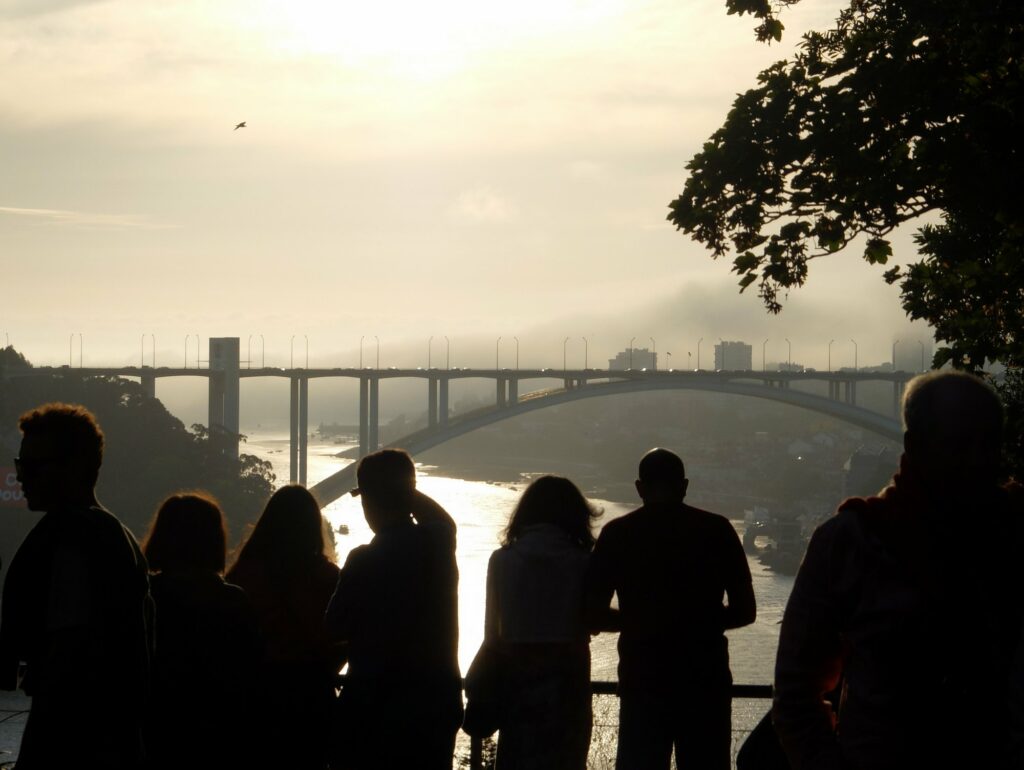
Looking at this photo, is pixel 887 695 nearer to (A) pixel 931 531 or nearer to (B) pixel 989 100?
(A) pixel 931 531

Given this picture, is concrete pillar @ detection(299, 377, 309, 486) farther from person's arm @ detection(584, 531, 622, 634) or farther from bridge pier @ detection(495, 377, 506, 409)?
person's arm @ detection(584, 531, 622, 634)

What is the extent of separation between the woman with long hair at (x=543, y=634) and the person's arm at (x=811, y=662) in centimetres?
167

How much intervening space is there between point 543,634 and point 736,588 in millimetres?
570

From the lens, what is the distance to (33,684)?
251cm

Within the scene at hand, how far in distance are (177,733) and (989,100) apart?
5836 millimetres

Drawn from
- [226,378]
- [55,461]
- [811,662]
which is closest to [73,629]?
[55,461]

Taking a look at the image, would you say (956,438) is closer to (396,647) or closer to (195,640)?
→ (396,647)

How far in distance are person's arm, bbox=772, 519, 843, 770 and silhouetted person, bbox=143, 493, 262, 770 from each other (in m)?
1.56

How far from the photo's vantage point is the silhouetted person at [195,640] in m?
3.15

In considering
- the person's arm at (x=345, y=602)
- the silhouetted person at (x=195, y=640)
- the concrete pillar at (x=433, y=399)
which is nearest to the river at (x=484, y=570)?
the person's arm at (x=345, y=602)

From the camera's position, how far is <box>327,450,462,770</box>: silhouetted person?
341 centimetres

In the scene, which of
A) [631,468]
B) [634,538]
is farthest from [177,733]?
[631,468]

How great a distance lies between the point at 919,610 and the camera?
78.9 inches

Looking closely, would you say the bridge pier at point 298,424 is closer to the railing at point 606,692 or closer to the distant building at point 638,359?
the railing at point 606,692
